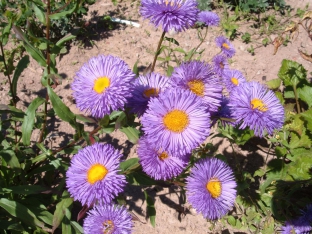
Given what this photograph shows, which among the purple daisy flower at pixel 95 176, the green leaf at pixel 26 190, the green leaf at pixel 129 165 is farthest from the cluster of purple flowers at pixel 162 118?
the green leaf at pixel 26 190

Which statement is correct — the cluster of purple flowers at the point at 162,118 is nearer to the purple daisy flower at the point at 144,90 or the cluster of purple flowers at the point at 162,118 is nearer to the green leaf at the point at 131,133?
the purple daisy flower at the point at 144,90

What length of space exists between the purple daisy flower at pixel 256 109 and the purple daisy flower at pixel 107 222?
74 cm

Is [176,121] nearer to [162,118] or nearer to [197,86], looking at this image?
[162,118]

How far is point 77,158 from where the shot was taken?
1.55 metres

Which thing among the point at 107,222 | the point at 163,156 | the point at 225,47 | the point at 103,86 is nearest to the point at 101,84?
the point at 103,86

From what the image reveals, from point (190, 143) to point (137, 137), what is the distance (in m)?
0.44

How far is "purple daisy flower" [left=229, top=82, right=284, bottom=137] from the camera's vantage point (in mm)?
1664

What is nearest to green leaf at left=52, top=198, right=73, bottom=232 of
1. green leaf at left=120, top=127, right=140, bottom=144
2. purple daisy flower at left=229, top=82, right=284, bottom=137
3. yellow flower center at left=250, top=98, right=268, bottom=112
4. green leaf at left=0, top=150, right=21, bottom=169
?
green leaf at left=0, top=150, right=21, bottom=169

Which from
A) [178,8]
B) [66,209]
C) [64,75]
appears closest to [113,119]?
[66,209]

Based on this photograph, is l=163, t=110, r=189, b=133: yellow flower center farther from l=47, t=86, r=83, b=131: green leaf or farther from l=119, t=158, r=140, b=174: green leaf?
l=47, t=86, r=83, b=131: green leaf

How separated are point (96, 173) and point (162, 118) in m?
0.39

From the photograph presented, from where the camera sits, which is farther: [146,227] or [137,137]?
[146,227]

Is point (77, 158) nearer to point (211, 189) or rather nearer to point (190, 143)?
point (190, 143)

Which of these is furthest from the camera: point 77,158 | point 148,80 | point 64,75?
point 64,75
